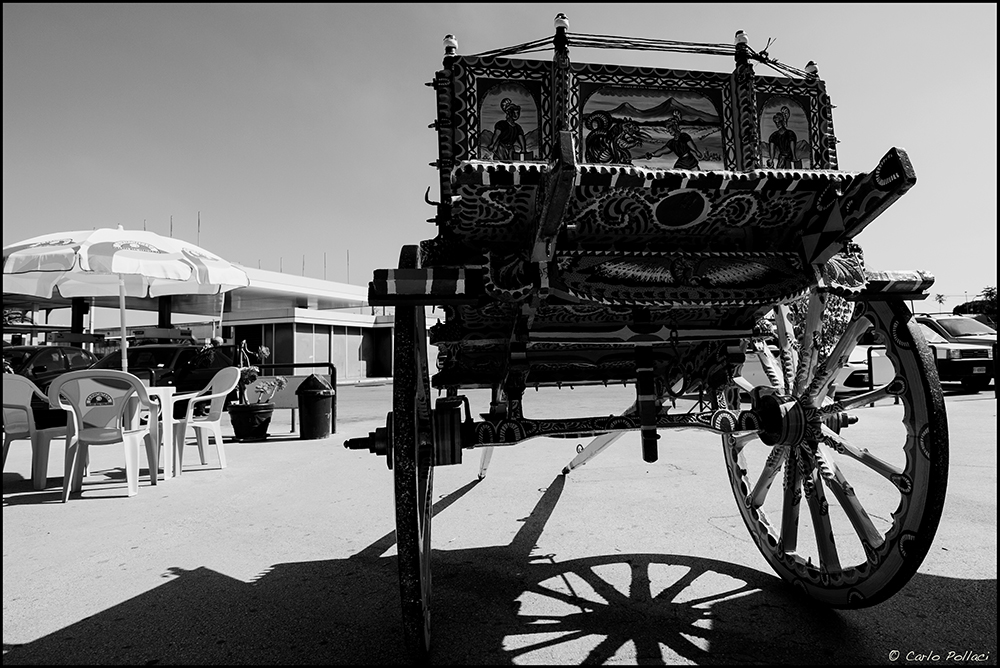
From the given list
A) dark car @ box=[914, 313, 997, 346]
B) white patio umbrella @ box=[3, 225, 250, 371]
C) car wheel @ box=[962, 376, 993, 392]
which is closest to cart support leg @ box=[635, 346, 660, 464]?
white patio umbrella @ box=[3, 225, 250, 371]

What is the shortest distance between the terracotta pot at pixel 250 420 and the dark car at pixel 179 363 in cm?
229

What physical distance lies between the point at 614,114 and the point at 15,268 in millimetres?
6079

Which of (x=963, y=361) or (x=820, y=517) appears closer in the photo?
(x=820, y=517)

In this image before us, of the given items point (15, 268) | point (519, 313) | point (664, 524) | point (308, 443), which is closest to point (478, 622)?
point (519, 313)

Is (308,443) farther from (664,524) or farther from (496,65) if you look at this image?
(496,65)

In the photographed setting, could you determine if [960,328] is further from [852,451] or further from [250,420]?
[250,420]

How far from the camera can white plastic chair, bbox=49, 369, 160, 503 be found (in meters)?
4.41

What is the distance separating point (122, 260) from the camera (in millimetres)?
5496

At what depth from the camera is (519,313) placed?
204 cm

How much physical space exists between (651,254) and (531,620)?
4.62 ft

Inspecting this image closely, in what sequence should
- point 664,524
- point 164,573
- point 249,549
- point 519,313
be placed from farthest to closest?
point 664,524 < point 249,549 < point 164,573 < point 519,313

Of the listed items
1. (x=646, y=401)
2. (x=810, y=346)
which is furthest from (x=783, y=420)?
(x=646, y=401)

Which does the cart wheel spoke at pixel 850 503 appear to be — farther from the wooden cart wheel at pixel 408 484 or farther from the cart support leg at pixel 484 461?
the cart support leg at pixel 484 461

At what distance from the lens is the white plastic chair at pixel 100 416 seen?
14.5ft
